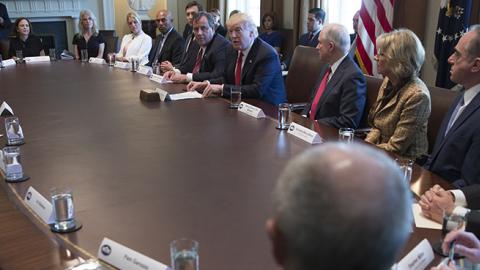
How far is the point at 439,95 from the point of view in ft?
7.80

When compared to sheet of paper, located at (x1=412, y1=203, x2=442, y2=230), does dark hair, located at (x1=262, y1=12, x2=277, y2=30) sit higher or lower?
higher

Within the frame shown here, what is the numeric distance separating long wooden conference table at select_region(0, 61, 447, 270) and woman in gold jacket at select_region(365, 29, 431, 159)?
0.39 meters

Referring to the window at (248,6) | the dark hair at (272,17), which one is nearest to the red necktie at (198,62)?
the dark hair at (272,17)

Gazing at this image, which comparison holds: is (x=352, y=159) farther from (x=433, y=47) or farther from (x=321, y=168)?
(x=433, y=47)

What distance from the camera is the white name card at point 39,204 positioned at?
1.30 metres

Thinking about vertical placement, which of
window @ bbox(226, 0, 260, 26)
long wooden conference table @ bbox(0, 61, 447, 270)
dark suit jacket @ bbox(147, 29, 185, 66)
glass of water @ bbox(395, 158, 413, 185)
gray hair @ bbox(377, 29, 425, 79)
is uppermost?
window @ bbox(226, 0, 260, 26)

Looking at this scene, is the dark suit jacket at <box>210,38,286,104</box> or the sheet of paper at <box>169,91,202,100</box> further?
the dark suit jacket at <box>210,38,286,104</box>

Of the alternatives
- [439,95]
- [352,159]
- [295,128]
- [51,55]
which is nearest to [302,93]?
[439,95]

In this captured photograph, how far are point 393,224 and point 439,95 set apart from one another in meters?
2.07

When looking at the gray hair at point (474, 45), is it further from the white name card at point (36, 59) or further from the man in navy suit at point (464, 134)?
the white name card at point (36, 59)

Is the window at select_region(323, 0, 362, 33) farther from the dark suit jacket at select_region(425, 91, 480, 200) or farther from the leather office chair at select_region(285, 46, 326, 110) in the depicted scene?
the dark suit jacket at select_region(425, 91, 480, 200)

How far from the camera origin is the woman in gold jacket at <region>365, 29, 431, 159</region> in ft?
7.47

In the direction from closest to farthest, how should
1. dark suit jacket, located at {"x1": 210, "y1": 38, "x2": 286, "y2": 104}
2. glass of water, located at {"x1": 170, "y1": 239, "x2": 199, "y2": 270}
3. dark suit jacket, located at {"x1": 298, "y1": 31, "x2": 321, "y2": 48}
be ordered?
1. glass of water, located at {"x1": 170, "y1": 239, "x2": 199, "y2": 270}
2. dark suit jacket, located at {"x1": 210, "y1": 38, "x2": 286, "y2": 104}
3. dark suit jacket, located at {"x1": 298, "y1": 31, "x2": 321, "y2": 48}

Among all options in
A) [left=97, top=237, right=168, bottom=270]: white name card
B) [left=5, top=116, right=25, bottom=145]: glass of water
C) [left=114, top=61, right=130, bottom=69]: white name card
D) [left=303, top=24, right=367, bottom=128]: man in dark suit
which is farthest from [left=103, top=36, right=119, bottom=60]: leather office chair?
[left=97, top=237, right=168, bottom=270]: white name card
